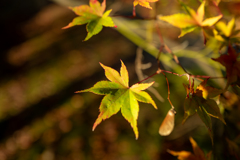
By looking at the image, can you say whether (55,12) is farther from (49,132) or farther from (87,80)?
(49,132)

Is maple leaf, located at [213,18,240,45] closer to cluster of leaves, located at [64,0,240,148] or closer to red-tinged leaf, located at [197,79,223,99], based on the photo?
cluster of leaves, located at [64,0,240,148]

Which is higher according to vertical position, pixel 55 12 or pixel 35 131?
pixel 55 12

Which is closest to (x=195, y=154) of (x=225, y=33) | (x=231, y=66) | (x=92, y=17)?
(x=231, y=66)

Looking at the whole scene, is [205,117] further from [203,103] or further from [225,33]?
[225,33]

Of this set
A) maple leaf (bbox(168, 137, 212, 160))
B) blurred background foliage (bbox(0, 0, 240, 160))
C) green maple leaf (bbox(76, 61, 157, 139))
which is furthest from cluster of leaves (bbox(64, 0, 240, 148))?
blurred background foliage (bbox(0, 0, 240, 160))

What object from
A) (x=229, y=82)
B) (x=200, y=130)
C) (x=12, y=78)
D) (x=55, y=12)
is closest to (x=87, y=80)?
(x=12, y=78)

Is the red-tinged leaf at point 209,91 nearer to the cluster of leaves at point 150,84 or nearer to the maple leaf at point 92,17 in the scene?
the cluster of leaves at point 150,84
